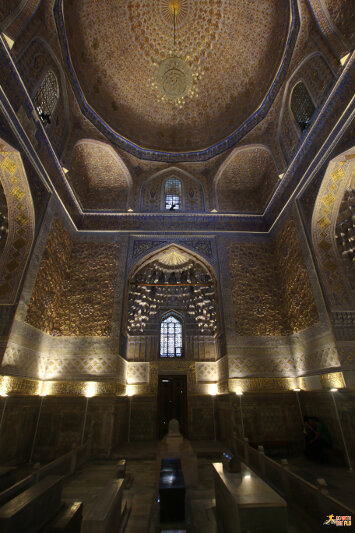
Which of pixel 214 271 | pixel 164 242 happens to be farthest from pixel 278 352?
pixel 164 242

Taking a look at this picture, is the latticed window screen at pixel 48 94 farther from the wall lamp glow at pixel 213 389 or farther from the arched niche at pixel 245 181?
the wall lamp glow at pixel 213 389

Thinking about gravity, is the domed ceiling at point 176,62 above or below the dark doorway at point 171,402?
above

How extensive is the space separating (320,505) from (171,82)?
10.3m

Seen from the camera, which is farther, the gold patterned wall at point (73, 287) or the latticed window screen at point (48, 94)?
the gold patterned wall at point (73, 287)

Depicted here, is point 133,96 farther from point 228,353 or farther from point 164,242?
point 228,353

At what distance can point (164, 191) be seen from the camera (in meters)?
9.78

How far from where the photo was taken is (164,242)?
29.0ft

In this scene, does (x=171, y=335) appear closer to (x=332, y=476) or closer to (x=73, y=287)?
(x=73, y=287)

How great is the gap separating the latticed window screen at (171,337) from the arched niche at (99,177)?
447 centimetres

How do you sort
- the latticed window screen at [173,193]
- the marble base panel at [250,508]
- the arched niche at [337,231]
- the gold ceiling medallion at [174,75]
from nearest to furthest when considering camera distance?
the marble base panel at [250,508], the arched niche at [337,231], the gold ceiling medallion at [174,75], the latticed window screen at [173,193]

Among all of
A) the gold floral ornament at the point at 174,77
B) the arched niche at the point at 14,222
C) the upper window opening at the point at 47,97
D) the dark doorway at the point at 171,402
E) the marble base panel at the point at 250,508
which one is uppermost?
the gold floral ornament at the point at 174,77

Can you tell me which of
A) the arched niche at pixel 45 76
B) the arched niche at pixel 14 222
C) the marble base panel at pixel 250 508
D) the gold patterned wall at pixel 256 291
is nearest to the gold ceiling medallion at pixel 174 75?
the arched niche at pixel 45 76

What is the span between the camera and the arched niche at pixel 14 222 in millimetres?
5465

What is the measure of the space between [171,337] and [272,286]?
4.01m
